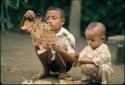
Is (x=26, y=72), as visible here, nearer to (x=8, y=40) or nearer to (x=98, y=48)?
(x=98, y=48)

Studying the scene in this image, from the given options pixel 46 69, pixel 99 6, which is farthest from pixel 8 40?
pixel 46 69

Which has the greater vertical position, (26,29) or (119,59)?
(26,29)

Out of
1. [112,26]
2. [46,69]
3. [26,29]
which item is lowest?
[112,26]

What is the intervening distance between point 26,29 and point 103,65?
1008mm

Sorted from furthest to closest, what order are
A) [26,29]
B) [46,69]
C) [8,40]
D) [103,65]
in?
[8,40] < [46,69] < [103,65] < [26,29]

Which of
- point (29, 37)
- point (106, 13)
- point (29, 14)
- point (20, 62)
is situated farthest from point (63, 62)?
point (106, 13)

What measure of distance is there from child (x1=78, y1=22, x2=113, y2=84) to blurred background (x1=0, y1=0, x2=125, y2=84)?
490 millimetres

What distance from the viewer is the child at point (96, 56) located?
3.98 meters

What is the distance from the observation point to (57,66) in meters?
4.26

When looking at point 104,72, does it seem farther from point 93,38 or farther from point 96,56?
point 93,38

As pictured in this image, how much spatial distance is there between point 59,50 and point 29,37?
4.10m

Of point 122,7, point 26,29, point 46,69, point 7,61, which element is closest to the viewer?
point 26,29

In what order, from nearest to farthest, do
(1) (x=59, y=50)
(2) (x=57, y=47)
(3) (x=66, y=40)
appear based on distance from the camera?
(2) (x=57, y=47)
(1) (x=59, y=50)
(3) (x=66, y=40)

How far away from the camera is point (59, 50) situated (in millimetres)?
3826
